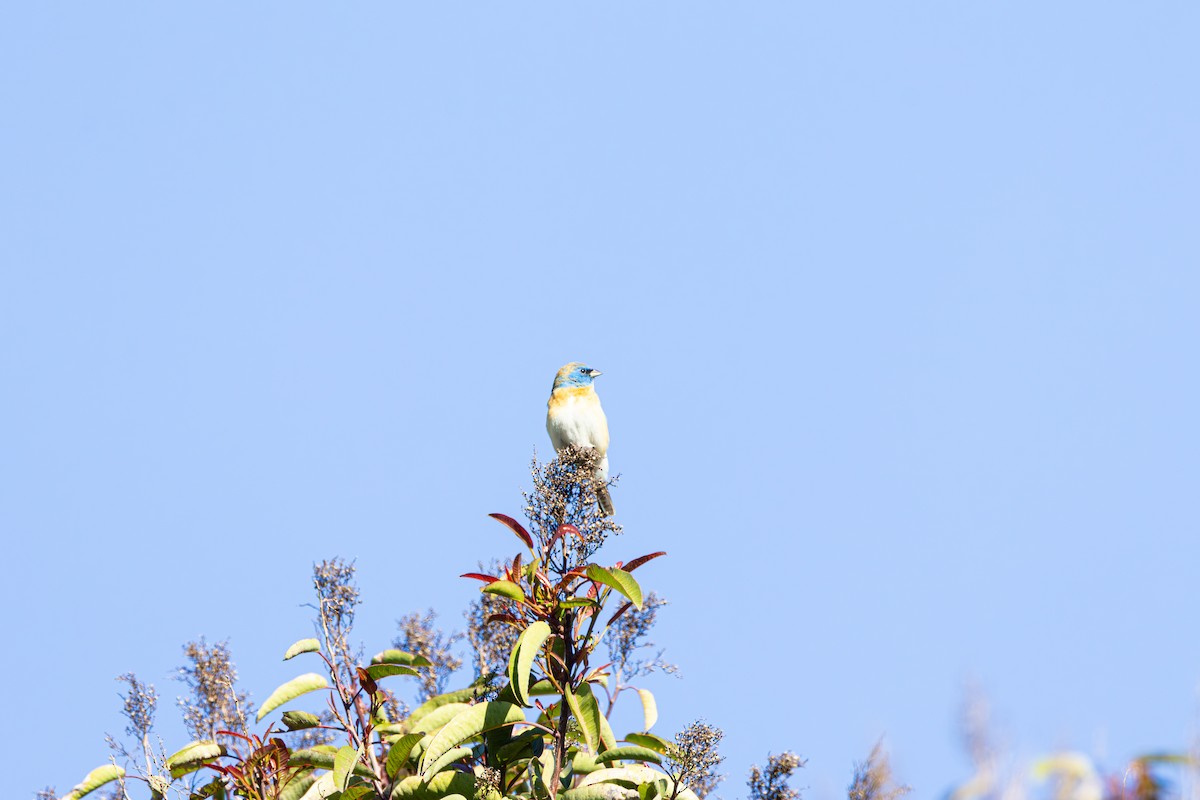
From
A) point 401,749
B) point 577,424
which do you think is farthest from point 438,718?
point 577,424

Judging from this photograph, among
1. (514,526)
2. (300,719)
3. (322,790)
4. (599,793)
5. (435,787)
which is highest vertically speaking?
(514,526)

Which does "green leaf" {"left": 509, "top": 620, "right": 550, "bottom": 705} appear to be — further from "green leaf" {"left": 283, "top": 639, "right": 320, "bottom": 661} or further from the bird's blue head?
the bird's blue head

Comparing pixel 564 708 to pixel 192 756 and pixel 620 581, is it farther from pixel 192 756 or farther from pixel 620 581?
pixel 192 756

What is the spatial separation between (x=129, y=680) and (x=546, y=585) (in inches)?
87.8

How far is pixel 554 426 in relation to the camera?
32.5ft

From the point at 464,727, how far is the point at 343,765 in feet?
1.49

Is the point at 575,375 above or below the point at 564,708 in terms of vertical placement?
above

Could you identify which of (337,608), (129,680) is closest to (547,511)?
(337,608)

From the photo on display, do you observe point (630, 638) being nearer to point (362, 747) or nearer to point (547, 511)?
point (547, 511)

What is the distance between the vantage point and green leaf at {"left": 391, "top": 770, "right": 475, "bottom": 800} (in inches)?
185

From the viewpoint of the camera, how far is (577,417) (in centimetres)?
982

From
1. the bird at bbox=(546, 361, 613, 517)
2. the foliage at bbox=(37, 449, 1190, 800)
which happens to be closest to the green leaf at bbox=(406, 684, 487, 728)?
the foliage at bbox=(37, 449, 1190, 800)

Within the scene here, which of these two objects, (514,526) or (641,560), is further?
→ (514,526)

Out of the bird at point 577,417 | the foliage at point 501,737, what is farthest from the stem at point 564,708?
the bird at point 577,417
